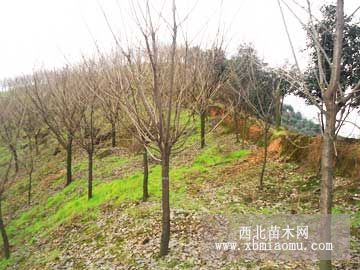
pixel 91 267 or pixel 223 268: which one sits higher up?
pixel 223 268

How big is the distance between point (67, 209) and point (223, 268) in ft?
33.5

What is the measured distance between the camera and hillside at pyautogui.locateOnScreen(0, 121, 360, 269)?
29.6 feet

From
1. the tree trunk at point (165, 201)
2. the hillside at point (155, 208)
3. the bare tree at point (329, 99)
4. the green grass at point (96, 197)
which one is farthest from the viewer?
the green grass at point (96, 197)

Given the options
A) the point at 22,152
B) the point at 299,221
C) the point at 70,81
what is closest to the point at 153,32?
the point at 299,221

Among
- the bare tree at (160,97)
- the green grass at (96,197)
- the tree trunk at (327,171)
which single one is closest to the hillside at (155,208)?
the green grass at (96,197)

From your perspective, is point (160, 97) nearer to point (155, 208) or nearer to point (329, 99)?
point (329, 99)

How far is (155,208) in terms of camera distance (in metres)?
11.9

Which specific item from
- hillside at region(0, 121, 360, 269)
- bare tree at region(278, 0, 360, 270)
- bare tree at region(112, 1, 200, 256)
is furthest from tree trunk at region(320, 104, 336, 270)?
bare tree at region(112, 1, 200, 256)

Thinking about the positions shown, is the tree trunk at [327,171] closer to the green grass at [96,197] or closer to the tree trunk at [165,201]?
the tree trunk at [165,201]

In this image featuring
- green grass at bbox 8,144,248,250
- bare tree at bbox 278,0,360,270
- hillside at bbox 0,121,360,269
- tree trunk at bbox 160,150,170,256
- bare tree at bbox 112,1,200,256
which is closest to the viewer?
bare tree at bbox 278,0,360,270

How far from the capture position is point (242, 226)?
9.43 metres

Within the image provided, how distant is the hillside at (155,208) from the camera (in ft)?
29.6

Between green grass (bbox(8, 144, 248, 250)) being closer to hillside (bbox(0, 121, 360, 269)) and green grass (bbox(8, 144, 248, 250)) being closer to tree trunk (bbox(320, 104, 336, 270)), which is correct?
hillside (bbox(0, 121, 360, 269))

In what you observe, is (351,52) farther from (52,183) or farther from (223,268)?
(52,183)
